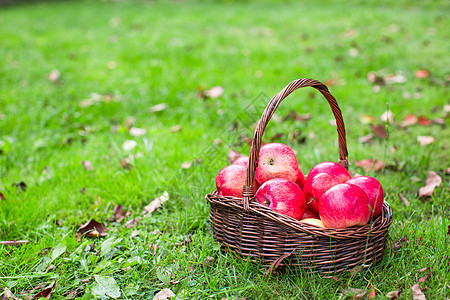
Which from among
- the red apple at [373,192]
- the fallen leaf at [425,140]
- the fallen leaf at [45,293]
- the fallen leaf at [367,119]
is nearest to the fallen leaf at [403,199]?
the red apple at [373,192]

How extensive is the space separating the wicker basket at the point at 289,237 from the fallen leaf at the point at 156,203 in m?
0.68

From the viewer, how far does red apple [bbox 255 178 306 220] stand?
1634 mm

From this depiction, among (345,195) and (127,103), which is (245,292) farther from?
(127,103)

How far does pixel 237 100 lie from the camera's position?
12.9 feet

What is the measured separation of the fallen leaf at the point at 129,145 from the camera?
3010 mm

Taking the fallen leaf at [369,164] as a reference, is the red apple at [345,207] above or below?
above

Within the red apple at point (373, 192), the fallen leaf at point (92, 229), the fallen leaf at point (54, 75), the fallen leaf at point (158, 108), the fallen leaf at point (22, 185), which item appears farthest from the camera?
the fallen leaf at point (54, 75)

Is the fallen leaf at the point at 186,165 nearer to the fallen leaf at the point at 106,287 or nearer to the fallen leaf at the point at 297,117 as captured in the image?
the fallen leaf at the point at 106,287

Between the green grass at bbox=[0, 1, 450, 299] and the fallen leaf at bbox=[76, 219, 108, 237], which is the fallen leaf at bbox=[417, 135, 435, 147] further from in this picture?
the fallen leaf at bbox=[76, 219, 108, 237]

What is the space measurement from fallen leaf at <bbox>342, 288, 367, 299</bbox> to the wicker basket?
0.08m

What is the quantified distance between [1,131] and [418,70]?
4.39 metres

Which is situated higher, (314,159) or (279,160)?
(279,160)

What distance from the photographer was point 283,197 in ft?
5.37

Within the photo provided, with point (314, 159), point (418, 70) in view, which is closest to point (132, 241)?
point (314, 159)
